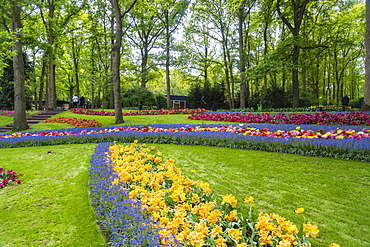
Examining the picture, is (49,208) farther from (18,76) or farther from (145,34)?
(145,34)

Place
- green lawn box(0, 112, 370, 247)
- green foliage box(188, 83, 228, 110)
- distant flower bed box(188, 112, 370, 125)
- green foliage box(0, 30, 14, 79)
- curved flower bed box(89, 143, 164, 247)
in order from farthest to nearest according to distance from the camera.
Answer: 1. green foliage box(188, 83, 228, 110)
2. green foliage box(0, 30, 14, 79)
3. distant flower bed box(188, 112, 370, 125)
4. green lawn box(0, 112, 370, 247)
5. curved flower bed box(89, 143, 164, 247)

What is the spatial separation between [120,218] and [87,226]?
0.64m

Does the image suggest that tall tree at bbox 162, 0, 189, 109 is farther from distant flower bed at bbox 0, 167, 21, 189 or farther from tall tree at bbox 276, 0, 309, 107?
distant flower bed at bbox 0, 167, 21, 189

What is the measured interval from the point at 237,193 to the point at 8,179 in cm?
388

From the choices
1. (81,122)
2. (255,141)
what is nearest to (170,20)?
(81,122)

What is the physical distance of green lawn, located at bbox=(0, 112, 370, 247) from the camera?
7.27 ft

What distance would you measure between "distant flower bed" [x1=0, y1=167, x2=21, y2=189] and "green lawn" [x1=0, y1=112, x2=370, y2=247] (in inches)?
5.8

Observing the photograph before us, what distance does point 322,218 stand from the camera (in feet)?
7.57

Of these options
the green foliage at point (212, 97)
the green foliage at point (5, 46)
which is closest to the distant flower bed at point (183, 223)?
the green foliage at point (5, 46)

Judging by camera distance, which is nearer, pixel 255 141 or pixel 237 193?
pixel 237 193

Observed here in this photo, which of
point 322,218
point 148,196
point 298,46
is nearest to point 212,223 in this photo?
point 148,196

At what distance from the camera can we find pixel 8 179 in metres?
3.72

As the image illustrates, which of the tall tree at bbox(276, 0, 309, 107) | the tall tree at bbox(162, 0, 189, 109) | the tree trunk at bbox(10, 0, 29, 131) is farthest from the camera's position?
the tall tree at bbox(162, 0, 189, 109)

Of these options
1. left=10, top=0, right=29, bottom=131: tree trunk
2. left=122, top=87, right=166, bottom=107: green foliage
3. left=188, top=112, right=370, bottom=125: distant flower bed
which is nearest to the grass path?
left=10, top=0, right=29, bottom=131: tree trunk
